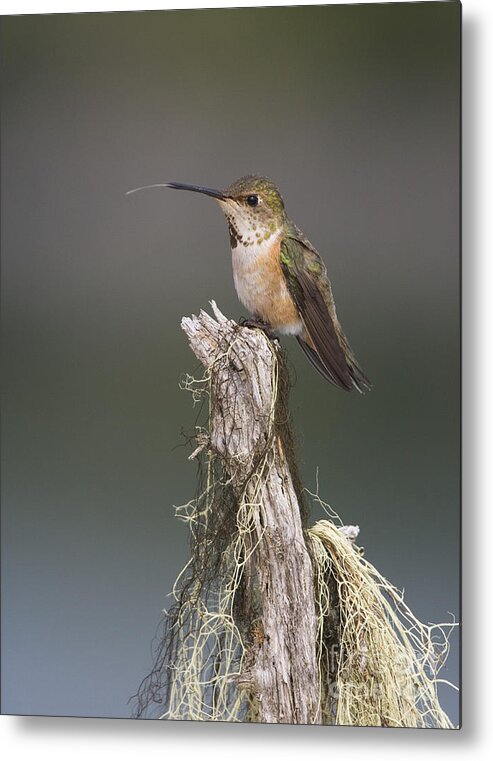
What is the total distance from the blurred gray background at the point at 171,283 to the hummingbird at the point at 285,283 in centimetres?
3

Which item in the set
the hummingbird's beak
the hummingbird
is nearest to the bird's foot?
the hummingbird

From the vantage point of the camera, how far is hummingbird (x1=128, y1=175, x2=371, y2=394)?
8.72 ft

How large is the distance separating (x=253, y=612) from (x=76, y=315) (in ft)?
2.81

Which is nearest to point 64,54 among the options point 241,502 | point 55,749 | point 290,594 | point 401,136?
point 401,136

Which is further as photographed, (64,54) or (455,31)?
(64,54)

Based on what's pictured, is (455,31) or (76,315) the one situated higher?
(455,31)

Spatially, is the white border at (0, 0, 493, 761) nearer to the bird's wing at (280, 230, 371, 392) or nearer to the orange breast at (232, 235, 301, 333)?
the bird's wing at (280, 230, 371, 392)

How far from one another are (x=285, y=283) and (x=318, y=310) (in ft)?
0.34

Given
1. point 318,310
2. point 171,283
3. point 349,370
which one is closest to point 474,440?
point 349,370

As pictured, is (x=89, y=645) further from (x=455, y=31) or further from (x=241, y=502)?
(x=455, y=31)

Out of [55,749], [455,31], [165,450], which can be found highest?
[455,31]

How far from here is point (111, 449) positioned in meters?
2.75

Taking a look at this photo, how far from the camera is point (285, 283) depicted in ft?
8.72

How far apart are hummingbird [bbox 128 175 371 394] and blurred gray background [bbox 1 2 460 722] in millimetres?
32
